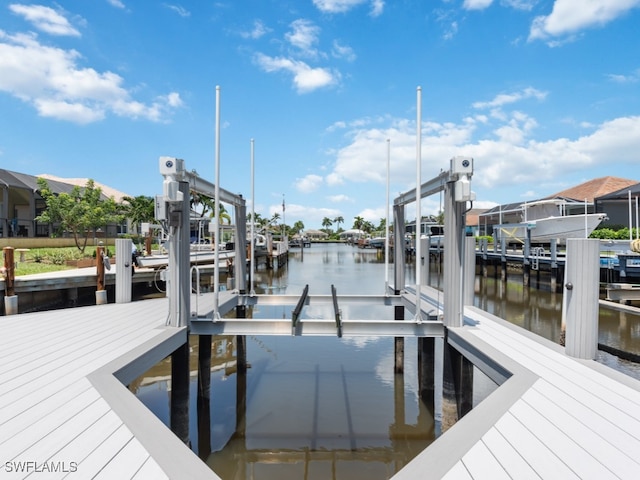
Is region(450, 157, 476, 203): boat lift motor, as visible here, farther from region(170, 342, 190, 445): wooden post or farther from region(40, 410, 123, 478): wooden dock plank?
region(40, 410, 123, 478): wooden dock plank

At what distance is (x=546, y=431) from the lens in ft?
9.79

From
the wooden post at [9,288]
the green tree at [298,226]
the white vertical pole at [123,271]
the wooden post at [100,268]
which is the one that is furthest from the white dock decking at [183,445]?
the green tree at [298,226]

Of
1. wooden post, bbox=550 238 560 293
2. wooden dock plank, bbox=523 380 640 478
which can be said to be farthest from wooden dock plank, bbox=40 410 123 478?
wooden post, bbox=550 238 560 293

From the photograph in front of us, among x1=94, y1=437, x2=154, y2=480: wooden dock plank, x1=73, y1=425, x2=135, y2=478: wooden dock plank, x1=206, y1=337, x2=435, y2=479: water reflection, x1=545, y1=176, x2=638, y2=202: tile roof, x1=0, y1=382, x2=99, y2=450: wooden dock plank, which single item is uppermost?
x1=545, y1=176, x2=638, y2=202: tile roof

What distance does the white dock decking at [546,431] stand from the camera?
2525 millimetres

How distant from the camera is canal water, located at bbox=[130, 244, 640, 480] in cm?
604

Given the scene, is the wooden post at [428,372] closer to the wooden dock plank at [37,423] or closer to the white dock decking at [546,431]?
the white dock decking at [546,431]

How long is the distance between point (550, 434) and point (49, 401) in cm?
417

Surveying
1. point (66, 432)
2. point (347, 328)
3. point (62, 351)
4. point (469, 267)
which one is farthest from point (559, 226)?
point (66, 432)

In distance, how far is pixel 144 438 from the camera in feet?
9.25

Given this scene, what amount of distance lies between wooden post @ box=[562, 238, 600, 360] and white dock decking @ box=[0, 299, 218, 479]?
456 cm

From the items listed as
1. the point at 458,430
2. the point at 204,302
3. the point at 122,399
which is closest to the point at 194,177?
the point at 204,302

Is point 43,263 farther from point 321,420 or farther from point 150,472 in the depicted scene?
point 150,472

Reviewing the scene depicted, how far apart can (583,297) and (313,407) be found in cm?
513
